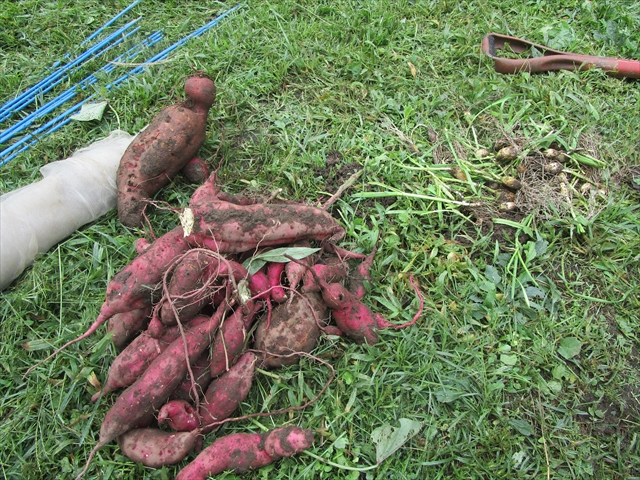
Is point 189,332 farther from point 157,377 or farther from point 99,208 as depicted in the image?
point 99,208

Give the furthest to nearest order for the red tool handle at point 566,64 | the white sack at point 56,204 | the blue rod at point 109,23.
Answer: the blue rod at point 109,23 → the red tool handle at point 566,64 → the white sack at point 56,204

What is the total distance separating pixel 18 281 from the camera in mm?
2420

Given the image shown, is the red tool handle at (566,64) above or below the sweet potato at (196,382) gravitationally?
below

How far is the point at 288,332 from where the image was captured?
6.85 ft

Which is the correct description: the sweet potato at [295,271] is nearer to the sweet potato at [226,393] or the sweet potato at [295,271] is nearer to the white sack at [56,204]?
the sweet potato at [226,393]

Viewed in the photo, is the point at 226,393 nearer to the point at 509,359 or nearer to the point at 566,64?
the point at 509,359

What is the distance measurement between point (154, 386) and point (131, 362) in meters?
0.18

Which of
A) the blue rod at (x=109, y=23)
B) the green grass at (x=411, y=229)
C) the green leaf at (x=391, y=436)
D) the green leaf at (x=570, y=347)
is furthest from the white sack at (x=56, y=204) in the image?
the green leaf at (x=570, y=347)

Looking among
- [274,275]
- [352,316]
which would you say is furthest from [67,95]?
[352,316]

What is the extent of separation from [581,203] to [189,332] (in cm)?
228

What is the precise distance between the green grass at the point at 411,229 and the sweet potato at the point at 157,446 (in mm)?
63

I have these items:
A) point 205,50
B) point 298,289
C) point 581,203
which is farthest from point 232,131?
point 581,203

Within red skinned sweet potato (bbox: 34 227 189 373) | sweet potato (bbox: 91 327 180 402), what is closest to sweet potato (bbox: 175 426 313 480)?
sweet potato (bbox: 91 327 180 402)

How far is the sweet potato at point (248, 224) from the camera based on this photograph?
83.4 inches
